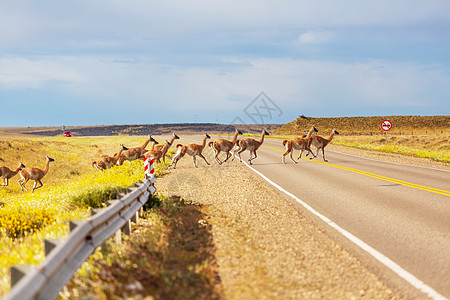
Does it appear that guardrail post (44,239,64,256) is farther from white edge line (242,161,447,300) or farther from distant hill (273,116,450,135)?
distant hill (273,116,450,135)

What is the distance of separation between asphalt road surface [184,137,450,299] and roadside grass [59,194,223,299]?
2613 millimetres

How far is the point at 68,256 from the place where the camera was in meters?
3.99

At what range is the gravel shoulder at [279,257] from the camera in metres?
4.71

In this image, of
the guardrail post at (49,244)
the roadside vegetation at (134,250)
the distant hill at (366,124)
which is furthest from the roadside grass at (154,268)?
the distant hill at (366,124)

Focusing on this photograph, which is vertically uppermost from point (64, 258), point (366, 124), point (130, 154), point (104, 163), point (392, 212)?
point (366, 124)

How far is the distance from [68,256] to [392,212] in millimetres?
7547

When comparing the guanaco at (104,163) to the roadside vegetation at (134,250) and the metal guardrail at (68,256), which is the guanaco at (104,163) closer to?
the roadside vegetation at (134,250)

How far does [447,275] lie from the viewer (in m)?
5.20

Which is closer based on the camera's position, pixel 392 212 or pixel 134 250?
pixel 134 250

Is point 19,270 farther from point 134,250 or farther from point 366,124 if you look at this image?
point 366,124

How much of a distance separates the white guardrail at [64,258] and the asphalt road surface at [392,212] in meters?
3.98

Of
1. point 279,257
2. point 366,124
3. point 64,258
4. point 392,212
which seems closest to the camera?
point 64,258

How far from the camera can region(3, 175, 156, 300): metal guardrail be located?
2.98 meters

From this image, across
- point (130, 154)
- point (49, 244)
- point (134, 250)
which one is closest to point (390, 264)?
point (134, 250)
